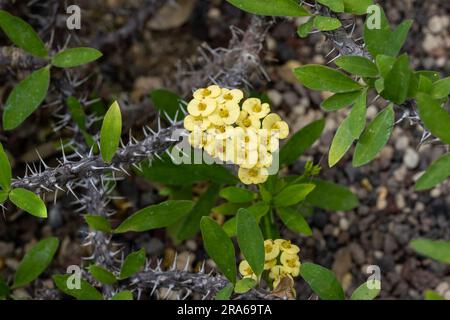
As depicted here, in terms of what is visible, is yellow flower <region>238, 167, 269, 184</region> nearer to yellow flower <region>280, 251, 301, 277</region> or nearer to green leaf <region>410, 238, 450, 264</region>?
yellow flower <region>280, 251, 301, 277</region>

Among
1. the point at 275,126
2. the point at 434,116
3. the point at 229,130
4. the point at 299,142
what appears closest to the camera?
the point at 434,116

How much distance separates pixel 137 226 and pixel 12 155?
1022mm

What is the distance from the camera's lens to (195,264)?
2648 millimetres

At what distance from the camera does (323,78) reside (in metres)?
1.75

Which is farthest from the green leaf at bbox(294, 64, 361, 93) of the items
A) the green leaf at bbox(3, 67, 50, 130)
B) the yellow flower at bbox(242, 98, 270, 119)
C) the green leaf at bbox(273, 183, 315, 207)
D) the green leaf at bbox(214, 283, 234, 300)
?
the green leaf at bbox(3, 67, 50, 130)

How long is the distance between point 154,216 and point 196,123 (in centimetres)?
36

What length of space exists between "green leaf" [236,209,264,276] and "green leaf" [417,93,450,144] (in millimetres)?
492

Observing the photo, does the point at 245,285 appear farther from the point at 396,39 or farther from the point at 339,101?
the point at 396,39

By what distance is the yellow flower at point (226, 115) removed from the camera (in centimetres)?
169

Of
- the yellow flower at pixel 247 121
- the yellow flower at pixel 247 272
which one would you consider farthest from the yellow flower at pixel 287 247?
the yellow flower at pixel 247 121

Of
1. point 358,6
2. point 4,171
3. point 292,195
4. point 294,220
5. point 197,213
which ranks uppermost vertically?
point 358,6

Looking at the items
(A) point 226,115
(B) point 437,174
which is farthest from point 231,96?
(B) point 437,174
